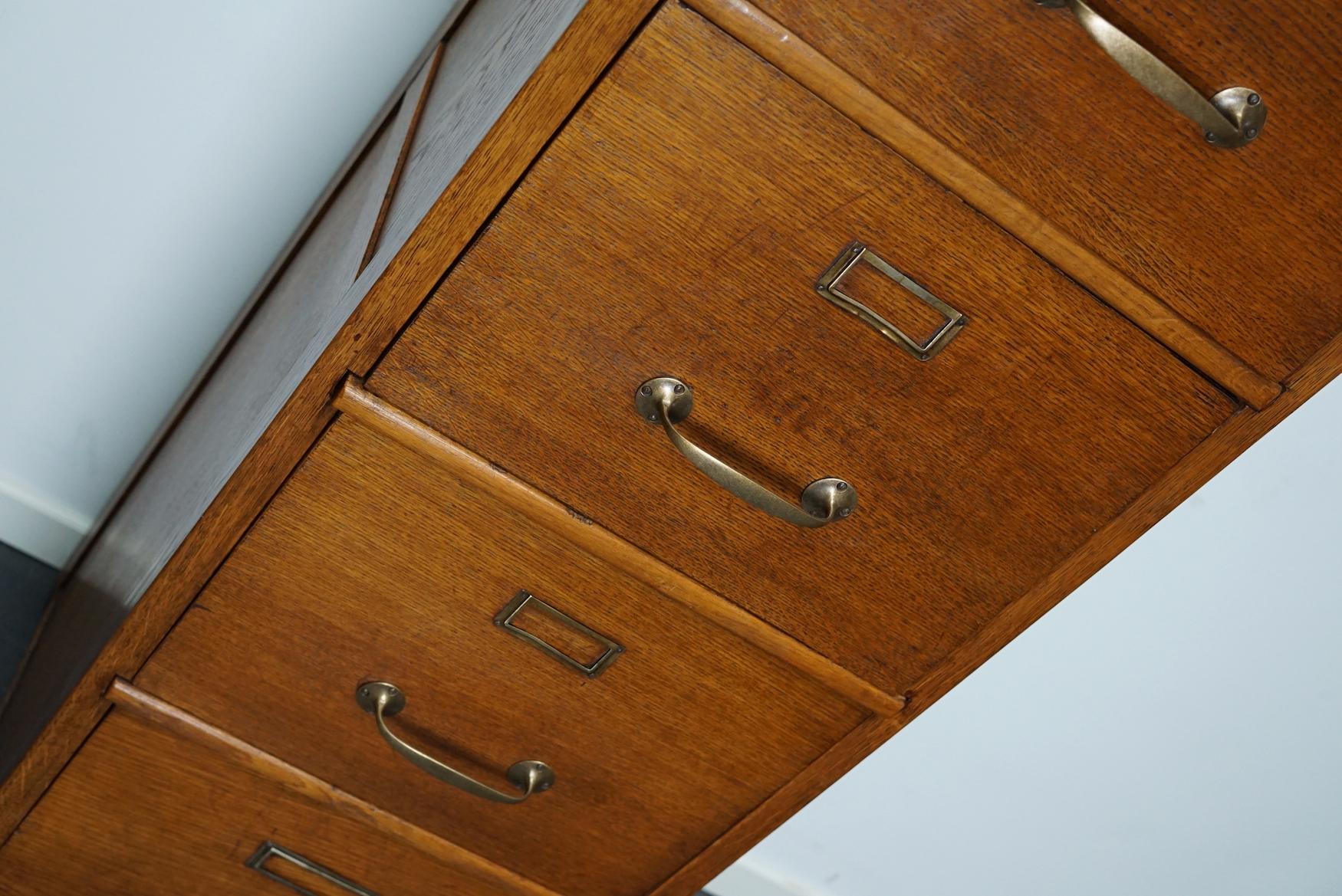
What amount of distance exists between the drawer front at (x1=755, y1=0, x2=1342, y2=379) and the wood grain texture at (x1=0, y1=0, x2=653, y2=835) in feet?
0.39

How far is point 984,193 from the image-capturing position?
0.62 m

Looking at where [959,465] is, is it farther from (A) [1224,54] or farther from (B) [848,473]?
(A) [1224,54]

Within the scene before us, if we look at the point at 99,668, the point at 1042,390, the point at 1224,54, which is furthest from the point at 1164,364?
the point at 99,668

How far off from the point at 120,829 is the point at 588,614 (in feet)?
1.20

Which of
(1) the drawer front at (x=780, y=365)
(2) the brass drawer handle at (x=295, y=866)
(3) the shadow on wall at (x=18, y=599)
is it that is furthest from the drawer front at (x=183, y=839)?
(3) the shadow on wall at (x=18, y=599)

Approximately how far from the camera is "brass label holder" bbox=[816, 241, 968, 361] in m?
0.64

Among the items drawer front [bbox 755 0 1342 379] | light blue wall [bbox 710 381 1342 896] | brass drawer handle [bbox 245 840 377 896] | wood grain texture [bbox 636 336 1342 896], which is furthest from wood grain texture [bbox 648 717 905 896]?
light blue wall [bbox 710 381 1342 896]

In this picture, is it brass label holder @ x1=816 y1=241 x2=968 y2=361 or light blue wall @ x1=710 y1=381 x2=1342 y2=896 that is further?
light blue wall @ x1=710 y1=381 x2=1342 y2=896

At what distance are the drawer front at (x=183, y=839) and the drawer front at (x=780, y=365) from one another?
318 mm

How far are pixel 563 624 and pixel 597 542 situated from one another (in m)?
0.07

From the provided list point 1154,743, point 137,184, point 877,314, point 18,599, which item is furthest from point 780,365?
point 1154,743

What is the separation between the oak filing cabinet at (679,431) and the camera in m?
0.60

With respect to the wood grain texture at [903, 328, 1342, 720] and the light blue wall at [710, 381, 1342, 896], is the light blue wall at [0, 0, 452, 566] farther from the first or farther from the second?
the light blue wall at [710, 381, 1342, 896]

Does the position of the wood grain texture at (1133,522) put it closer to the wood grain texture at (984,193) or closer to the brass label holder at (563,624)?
the wood grain texture at (984,193)
